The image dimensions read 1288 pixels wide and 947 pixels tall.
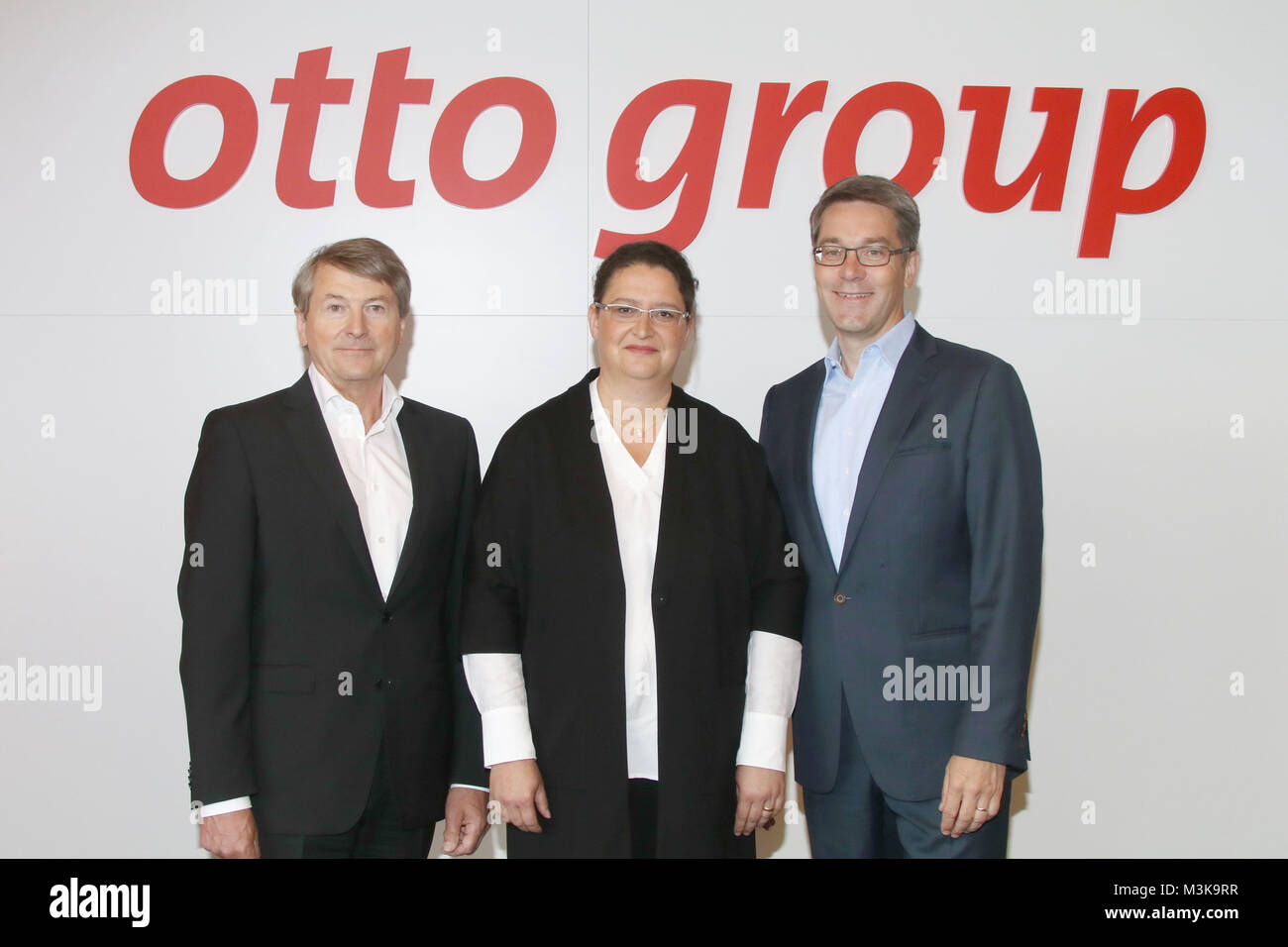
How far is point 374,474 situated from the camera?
8.16 feet

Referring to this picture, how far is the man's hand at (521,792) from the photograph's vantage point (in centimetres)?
230

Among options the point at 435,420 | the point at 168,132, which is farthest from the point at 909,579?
the point at 168,132

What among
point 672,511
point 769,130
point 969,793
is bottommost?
point 969,793

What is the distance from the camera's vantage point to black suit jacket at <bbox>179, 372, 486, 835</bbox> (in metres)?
2.31

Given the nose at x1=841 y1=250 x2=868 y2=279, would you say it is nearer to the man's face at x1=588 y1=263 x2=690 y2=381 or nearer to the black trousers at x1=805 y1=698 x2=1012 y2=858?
the man's face at x1=588 y1=263 x2=690 y2=381

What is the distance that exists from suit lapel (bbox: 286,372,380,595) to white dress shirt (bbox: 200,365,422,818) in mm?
28

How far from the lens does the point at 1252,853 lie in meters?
3.88

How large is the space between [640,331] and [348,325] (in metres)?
0.68

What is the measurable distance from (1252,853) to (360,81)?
4.19 meters

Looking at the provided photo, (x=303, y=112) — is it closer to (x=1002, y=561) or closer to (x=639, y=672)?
(x=639, y=672)

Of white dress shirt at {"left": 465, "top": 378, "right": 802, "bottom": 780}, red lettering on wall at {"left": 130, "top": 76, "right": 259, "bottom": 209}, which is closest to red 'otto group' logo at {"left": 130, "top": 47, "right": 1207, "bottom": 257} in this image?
red lettering on wall at {"left": 130, "top": 76, "right": 259, "bottom": 209}

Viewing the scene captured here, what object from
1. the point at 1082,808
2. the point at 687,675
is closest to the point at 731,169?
the point at 687,675

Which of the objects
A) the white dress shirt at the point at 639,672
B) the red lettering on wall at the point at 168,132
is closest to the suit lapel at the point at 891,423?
the white dress shirt at the point at 639,672

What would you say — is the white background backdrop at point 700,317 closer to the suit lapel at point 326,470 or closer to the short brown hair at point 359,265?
the short brown hair at point 359,265
